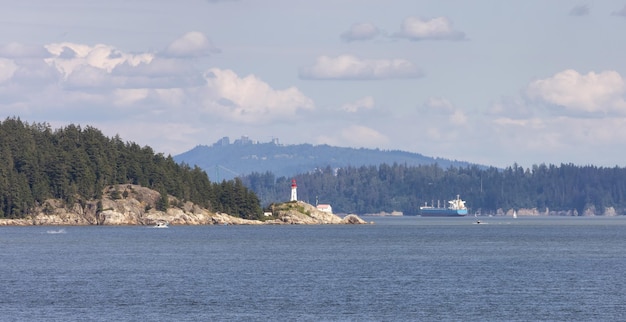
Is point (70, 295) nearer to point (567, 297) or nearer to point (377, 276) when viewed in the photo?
point (377, 276)

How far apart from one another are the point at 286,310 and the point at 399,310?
6956mm

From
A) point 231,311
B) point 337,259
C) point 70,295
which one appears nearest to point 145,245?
point 337,259

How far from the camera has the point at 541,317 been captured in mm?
66188

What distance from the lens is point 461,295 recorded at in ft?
255

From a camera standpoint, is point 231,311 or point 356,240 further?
point 356,240

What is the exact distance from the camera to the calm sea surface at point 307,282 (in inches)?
2677

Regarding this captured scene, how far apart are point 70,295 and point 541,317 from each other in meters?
31.6

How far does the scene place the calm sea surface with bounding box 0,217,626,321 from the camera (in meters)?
68.0

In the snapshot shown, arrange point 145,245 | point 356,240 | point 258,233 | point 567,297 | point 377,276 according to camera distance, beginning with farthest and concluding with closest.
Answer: point 258,233 → point 356,240 → point 145,245 → point 377,276 → point 567,297

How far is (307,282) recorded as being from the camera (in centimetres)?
8750

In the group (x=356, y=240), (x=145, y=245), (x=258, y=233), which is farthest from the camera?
(x=258, y=233)

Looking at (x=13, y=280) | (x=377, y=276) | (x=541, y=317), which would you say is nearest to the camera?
(x=541, y=317)

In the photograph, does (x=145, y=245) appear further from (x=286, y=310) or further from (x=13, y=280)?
(x=286, y=310)

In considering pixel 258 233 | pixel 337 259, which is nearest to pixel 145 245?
pixel 337 259
